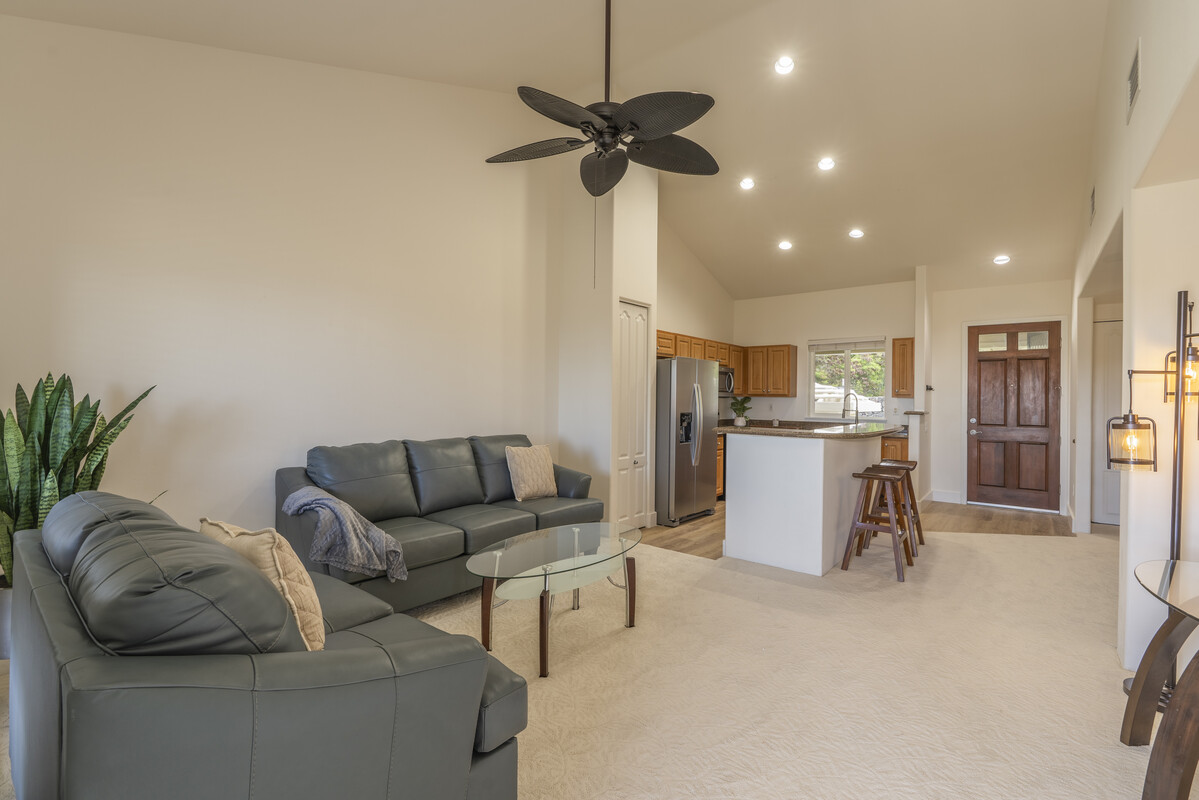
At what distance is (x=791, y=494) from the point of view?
164 inches

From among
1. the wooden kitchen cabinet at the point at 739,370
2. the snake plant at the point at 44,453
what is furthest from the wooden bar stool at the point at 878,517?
the snake plant at the point at 44,453

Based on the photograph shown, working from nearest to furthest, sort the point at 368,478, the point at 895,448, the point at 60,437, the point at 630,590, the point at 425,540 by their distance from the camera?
1. the point at 60,437
2. the point at 630,590
3. the point at 425,540
4. the point at 368,478
5. the point at 895,448

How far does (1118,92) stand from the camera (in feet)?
9.71

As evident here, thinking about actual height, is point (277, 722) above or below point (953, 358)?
below

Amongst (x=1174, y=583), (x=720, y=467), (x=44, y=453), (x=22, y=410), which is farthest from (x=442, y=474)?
(x=720, y=467)

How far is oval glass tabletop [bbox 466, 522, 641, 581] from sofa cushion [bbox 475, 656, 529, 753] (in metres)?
0.93

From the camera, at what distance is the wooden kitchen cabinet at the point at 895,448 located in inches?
259

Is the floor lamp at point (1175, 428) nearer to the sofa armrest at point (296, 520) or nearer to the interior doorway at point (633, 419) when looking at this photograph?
the interior doorway at point (633, 419)

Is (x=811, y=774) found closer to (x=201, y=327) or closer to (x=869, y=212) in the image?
(x=201, y=327)

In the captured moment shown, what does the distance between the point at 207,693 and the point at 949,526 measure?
622 centimetres

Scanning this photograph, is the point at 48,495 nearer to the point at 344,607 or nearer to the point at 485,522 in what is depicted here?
the point at 344,607

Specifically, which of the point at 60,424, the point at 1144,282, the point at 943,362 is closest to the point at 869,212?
the point at 943,362

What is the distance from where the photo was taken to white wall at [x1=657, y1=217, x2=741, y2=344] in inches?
257

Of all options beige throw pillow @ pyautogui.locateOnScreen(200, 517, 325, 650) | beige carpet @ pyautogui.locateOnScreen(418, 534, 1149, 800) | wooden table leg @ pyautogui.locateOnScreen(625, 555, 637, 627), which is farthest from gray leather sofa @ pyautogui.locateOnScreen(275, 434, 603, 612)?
beige throw pillow @ pyautogui.locateOnScreen(200, 517, 325, 650)
